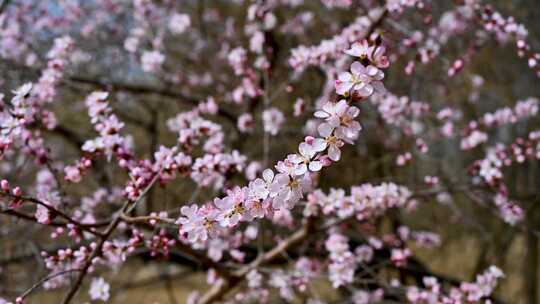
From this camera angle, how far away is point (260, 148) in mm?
5402

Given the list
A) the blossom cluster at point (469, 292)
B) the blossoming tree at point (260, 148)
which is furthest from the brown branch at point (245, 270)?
the blossom cluster at point (469, 292)

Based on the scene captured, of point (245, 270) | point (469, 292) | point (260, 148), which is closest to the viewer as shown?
point (469, 292)

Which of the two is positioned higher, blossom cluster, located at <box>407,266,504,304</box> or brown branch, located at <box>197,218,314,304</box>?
brown branch, located at <box>197,218,314,304</box>

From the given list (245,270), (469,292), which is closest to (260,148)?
(245,270)

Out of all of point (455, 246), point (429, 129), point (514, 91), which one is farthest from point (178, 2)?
point (455, 246)

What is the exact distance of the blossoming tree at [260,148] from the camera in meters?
2.07

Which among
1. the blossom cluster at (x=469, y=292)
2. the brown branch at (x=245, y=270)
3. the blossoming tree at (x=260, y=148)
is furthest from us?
the brown branch at (x=245, y=270)

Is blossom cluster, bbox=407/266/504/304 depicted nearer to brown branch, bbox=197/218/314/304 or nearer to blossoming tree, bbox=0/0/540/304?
blossoming tree, bbox=0/0/540/304

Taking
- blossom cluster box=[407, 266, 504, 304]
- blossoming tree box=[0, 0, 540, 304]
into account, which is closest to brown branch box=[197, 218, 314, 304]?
blossoming tree box=[0, 0, 540, 304]

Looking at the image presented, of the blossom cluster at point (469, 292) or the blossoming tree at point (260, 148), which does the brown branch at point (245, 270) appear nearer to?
the blossoming tree at point (260, 148)

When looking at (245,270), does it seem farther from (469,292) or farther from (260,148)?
(260,148)

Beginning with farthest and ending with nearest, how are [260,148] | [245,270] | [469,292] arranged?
[260,148] → [245,270] → [469,292]

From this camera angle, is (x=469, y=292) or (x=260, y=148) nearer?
(x=469, y=292)

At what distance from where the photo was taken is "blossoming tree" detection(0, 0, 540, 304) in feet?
6.81
